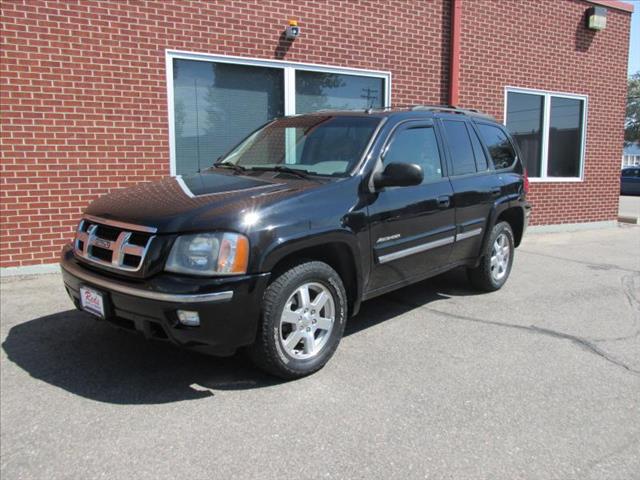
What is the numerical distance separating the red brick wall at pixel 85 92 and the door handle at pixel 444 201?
12.5 ft

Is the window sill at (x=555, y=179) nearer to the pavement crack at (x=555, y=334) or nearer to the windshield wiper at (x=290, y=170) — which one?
the pavement crack at (x=555, y=334)

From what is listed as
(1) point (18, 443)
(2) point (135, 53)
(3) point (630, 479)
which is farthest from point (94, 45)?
(3) point (630, 479)

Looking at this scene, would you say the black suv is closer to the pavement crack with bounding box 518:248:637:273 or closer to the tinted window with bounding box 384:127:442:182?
the tinted window with bounding box 384:127:442:182

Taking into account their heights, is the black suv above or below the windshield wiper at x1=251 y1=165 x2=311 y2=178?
below

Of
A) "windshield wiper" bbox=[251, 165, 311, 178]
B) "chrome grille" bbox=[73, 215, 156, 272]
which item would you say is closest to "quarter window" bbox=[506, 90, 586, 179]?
"windshield wiper" bbox=[251, 165, 311, 178]

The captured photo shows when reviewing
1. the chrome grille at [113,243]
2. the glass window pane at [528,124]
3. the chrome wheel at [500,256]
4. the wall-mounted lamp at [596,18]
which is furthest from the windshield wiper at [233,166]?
the wall-mounted lamp at [596,18]

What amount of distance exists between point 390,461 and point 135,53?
228 inches

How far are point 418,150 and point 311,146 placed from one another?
0.95m

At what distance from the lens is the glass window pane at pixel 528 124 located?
10.3 metres

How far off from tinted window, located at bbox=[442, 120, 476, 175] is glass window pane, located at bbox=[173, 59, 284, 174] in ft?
10.6

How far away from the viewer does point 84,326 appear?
4.69 m

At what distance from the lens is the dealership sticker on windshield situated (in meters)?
3.45

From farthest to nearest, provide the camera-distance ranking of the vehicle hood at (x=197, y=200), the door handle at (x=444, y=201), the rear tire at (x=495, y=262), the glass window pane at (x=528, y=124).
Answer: the glass window pane at (x=528, y=124)
the rear tire at (x=495, y=262)
the door handle at (x=444, y=201)
the vehicle hood at (x=197, y=200)

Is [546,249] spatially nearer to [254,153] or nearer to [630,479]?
[254,153]
